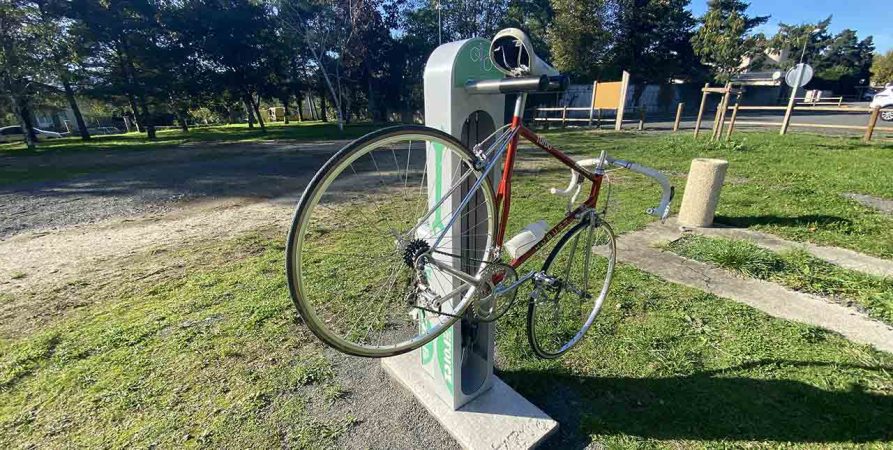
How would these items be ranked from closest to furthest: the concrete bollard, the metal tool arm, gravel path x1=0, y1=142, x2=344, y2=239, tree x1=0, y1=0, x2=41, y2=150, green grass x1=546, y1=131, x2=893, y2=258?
the metal tool arm
green grass x1=546, y1=131, x2=893, y2=258
the concrete bollard
gravel path x1=0, y1=142, x2=344, y2=239
tree x1=0, y1=0, x2=41, y2=150

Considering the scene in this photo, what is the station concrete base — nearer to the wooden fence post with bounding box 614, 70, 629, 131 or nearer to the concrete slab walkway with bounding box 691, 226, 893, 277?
the concrete slab walkway with bounding box 691, 226, 893, 277

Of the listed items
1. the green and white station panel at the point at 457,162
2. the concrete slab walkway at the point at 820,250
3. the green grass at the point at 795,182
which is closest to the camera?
the green and white station panel at the point at 457,162

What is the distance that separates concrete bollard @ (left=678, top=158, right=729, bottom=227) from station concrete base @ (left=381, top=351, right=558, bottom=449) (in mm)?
3608

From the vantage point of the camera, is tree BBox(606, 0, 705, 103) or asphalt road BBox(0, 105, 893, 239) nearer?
asphalt road BBox(0, 105, 893, 239)

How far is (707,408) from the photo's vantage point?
6.47ft

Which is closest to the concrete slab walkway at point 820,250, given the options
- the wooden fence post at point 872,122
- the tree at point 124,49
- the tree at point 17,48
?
the wooden fence post at point 872,122

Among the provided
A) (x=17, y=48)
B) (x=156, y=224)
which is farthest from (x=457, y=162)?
(x=17, y=48)

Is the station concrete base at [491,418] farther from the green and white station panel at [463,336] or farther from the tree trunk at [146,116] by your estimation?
the tree trunk at [146,116]

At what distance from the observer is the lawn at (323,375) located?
1859 millimetres

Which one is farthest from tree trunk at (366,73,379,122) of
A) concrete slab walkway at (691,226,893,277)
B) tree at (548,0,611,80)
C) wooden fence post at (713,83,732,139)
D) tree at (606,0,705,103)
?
concrete slab walkway at (691,226,893,277)

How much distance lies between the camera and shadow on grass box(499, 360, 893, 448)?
1.82 meters

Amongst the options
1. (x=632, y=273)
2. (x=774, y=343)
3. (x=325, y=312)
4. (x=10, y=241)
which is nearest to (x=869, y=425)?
(x=774, y=343)

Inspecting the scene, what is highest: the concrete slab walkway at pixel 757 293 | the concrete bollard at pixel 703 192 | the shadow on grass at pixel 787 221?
the concrete bollard at pixel 703 192

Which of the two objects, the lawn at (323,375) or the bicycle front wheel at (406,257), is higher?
the bicycle front wheel at (406,257)
